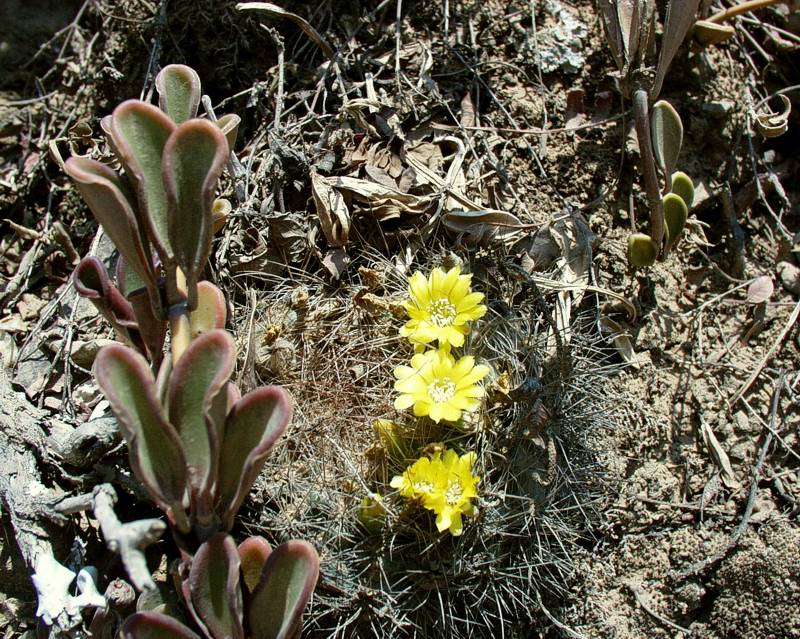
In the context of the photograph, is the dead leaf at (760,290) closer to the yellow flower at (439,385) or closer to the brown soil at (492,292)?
the brown soil at (492,292)

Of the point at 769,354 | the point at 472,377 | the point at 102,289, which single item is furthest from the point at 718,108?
the point at 102,289

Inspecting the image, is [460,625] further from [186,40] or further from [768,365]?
[186,40]

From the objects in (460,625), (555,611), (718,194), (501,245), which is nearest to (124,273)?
(501,245)

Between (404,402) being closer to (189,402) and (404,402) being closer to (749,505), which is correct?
(189,402)

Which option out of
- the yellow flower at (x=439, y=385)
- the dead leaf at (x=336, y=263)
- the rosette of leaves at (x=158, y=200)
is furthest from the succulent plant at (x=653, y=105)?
the rosette of leaves at (x=158, y=200)

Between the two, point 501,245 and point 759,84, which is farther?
point 759,84

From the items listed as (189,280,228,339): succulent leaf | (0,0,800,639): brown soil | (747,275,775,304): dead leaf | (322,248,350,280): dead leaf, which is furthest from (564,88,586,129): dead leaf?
(189,280,228,339): succulent leaf

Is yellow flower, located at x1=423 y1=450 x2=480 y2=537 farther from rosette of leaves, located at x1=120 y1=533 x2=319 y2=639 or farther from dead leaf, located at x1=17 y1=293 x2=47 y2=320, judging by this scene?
dead leaf, located at x1=17 y1=293 x2=47 y2=320

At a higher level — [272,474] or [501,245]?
[501,245]
